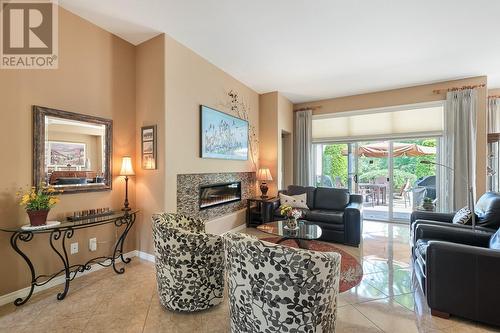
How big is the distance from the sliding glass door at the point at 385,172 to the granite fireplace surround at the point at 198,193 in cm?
249

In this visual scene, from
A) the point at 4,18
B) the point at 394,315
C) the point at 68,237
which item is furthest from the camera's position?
the point at 68,237

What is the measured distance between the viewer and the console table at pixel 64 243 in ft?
7.18

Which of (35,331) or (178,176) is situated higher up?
(178,176)

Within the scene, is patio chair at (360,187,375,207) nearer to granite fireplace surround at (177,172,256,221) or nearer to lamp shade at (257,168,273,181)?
lamp shade at (257,168,273,181)

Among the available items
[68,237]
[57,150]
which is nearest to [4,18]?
[57,150]

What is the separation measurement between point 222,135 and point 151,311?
2.89 meters

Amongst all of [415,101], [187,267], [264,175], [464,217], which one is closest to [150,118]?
[187,267]

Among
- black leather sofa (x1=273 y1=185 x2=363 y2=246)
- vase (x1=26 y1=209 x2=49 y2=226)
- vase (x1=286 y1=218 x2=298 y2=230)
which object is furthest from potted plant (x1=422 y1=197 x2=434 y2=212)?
vase (x1=26 y1=209 x2=49 y2=226)

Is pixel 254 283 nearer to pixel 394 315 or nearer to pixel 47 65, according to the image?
pixel 394 315

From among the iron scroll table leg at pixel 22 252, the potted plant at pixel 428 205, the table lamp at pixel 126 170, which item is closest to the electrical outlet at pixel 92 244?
the table lamp at pixel 126 170

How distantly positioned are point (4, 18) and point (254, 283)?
3336mm

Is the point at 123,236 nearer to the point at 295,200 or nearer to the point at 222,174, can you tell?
the point at 222,174

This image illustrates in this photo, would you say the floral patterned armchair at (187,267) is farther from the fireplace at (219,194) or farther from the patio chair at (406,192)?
the patio chair at (406,192)

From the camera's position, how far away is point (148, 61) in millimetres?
3295
